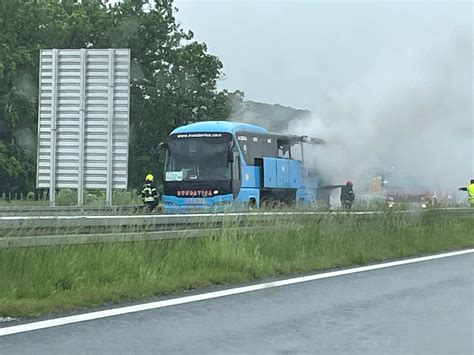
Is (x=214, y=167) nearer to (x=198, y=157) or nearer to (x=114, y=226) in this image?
(x=198, y=157)

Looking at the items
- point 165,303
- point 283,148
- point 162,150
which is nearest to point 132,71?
point 283,148

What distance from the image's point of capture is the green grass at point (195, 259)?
940 centimetres

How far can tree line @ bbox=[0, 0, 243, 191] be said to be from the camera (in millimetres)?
50719

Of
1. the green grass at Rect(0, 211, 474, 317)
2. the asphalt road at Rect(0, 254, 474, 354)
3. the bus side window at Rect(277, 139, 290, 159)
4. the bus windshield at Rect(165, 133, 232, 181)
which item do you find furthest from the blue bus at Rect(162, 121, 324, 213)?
the asphalt road at Rect(0, 254, 474, 354)

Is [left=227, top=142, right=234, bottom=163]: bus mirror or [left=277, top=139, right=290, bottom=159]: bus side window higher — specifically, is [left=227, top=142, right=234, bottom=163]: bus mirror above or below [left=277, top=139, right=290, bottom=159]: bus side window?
below

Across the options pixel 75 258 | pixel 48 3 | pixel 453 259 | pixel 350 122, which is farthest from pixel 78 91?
pixel 48 3

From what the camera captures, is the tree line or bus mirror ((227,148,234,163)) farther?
the tree line

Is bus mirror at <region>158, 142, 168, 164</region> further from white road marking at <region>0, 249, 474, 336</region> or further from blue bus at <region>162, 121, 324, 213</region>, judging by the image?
white road marking at <region>0, 249, 474, 336</region>

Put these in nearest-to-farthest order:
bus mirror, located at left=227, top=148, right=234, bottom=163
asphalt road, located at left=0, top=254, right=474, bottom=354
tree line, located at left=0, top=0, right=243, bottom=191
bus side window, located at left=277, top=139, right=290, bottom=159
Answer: asphalt road, located at left=0, top=254, right=474, bottom=354
bus mirror, located at left=227, top=148, right=234, bottom=163
bus side window, located at left=277, top=139, right=290, bottom=159
tree line, located at left=0, top=0, right=243, bottom=191

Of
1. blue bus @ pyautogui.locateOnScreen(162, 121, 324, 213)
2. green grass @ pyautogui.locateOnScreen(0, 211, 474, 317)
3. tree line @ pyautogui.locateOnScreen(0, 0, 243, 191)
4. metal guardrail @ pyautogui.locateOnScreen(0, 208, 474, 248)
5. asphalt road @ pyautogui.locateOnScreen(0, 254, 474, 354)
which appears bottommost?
asphalt road @ pyautogui.locateOnScreen(0, 254, 474, 354)

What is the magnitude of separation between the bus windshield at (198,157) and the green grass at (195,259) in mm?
10072

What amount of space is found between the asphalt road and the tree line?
135 feet

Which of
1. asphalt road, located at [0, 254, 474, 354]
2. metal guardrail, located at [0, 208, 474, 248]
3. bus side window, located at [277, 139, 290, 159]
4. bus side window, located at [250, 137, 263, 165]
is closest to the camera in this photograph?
asphalt road, located at [0, 254, 474, 354]

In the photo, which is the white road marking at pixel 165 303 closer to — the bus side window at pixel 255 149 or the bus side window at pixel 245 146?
the bus side window at pixel 245 146
